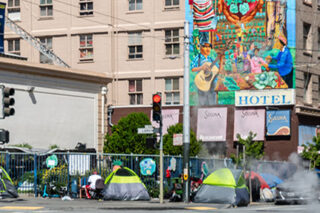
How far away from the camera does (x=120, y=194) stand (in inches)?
1248

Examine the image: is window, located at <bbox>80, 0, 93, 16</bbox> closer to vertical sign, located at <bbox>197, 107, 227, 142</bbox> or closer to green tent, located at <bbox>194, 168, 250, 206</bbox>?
vertical sign, located at <bbox>197, 107, 227, 142</bbox>

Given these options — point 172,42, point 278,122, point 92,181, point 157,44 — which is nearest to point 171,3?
point 172,42

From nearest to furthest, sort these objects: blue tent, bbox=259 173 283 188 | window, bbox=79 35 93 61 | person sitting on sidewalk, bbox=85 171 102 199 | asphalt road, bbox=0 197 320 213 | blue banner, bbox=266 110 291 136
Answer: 1. asphalt road, bbox=0 197 320 213
2. person sitting on sidewalk, bbox=85 171 102 199
3. blue tent, bbox=259 173 283 188
4. blue banner, bbox=266 110 291 136
5. window, bbox=79 35 93 61

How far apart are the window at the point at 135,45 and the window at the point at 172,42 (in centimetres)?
203

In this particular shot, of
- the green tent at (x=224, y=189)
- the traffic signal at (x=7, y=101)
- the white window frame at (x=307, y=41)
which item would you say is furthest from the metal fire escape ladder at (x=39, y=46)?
the traffic signal at (x=7, y=101)

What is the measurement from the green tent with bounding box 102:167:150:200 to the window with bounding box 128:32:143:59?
24.7 meters

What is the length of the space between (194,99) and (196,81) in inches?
48.4

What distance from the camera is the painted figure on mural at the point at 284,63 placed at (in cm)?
5075

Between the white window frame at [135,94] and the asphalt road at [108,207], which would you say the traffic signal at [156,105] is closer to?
the asphalt road at [108,207]

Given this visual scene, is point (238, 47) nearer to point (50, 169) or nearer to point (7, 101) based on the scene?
point (50, 169)

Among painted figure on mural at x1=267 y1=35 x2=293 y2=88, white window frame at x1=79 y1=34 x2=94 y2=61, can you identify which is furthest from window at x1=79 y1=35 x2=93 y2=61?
painted figure on mural at x1=267 y1=35 x2=293 y2=88

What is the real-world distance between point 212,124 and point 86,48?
36.6 feet

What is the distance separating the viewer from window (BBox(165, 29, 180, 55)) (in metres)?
54.6

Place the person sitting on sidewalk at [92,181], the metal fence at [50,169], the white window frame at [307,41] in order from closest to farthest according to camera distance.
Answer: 1. the person sitting on sidewalk at [92,181]
2. the metal fence at [50,169]
3. the white window frame at [307,41]
